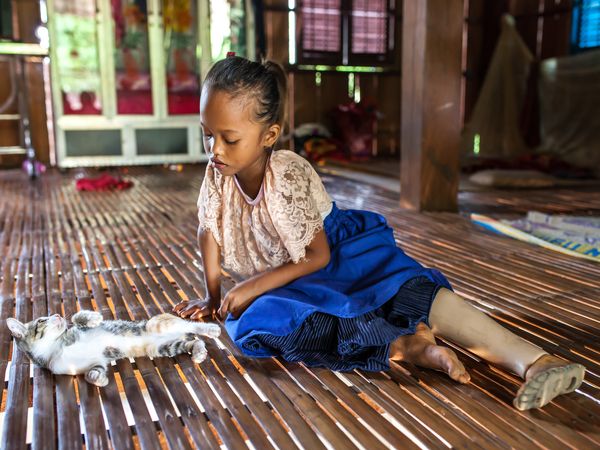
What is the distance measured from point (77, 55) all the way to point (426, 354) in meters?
4.84

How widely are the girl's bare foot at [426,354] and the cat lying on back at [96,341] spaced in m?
0.42

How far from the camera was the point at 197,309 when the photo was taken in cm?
145

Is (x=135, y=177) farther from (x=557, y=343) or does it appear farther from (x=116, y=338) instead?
(x=557, y=343)

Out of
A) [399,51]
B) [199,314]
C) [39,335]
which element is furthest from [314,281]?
[399,51]

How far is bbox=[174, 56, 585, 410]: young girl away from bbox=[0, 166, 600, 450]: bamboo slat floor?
5cm

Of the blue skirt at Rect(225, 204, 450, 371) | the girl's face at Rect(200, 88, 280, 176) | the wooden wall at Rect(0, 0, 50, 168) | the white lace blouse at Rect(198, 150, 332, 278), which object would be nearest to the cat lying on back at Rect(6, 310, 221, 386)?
the blue skirt at Rect(225, 204, 450, 371)

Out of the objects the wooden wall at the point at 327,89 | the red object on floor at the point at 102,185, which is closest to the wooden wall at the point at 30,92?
the red object on floor at the point at 102,185

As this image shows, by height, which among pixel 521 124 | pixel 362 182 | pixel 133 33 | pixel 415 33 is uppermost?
pixel 133 33

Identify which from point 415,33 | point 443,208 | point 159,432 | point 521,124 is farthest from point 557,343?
point 521,124

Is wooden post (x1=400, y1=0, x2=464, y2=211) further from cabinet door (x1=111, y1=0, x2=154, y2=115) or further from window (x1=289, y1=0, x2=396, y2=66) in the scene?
window (x1=289, y1=0, x2=396, y2=66)

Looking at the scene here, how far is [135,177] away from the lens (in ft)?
15.5

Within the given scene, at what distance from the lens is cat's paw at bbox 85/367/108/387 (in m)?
1.10

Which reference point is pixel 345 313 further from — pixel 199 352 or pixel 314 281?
pixel 199 352

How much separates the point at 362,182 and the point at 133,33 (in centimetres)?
261
